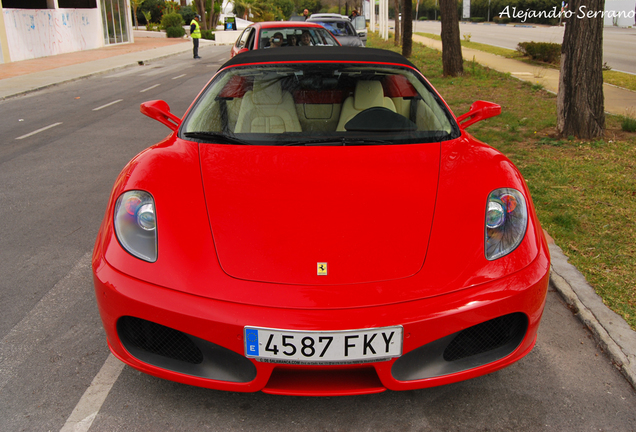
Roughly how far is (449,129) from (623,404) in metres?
1.62

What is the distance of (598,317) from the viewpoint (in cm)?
304

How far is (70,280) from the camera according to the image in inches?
143

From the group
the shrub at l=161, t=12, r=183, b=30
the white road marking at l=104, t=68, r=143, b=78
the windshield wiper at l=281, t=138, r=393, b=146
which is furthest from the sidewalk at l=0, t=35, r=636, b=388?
the shrub at l=161, t=12, r=183, b=30

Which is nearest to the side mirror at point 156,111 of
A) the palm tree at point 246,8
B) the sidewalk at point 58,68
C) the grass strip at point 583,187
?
the grass strip at point 583,187

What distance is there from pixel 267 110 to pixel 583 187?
137 inches

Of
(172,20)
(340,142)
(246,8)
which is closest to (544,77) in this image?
(340,142)

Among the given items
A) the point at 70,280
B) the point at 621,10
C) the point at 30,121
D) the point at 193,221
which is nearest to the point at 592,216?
the point at 193,221

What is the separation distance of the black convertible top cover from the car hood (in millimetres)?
885

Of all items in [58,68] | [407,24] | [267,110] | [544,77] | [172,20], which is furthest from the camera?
[172,20]

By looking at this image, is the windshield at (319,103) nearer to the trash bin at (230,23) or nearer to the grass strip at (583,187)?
the grass strip at (583,187)

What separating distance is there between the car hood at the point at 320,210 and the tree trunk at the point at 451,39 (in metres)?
11.9

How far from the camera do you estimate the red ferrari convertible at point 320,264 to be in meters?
2.03

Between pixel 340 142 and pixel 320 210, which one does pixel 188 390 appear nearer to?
pixel 320 210

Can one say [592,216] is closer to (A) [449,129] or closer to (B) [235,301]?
(A) [449,129]
